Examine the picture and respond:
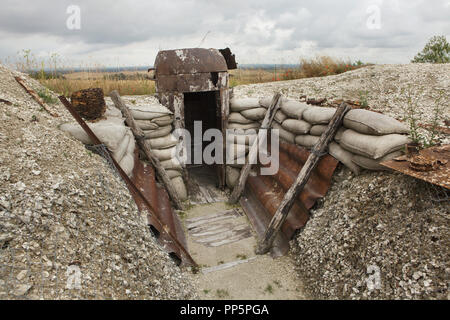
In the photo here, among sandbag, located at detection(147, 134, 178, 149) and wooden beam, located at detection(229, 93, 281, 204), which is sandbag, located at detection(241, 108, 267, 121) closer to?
wooden beam, located at detection(229, 93, 281, 204)

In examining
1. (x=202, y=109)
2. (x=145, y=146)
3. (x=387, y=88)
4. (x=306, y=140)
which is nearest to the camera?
(x=306, y=140)

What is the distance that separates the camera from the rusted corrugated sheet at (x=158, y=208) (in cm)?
338

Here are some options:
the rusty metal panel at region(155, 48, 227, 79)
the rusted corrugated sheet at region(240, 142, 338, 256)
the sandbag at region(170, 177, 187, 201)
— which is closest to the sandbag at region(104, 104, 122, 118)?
the rusty metal panel at region(155, 48, 227, 79)

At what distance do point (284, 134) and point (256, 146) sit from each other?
2.12 feet

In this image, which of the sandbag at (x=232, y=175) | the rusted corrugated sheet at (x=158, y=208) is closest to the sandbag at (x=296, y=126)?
the sandbag at (x=232, y=175)

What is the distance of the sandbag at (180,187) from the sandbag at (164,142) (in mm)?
749

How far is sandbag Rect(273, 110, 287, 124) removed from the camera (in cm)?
504

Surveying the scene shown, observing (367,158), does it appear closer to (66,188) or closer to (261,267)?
(261,267)

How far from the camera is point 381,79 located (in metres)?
6.61

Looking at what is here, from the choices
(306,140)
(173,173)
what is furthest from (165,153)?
(306,140)

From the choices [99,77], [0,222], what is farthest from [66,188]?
[99,77]

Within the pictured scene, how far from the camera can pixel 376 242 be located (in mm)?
2656

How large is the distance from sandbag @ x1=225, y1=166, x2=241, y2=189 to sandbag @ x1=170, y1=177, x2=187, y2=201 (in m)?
1.07

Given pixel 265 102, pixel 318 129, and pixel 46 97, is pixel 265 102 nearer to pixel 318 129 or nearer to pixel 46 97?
pixel 318 129
